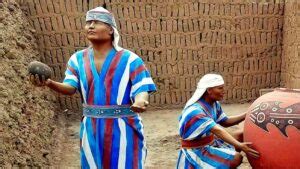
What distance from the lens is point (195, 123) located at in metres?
3.75

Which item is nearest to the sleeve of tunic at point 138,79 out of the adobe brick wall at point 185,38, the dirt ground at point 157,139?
the dirt ground at point 157,139

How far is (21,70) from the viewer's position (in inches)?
207

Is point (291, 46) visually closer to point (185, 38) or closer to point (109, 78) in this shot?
point (185, 38)

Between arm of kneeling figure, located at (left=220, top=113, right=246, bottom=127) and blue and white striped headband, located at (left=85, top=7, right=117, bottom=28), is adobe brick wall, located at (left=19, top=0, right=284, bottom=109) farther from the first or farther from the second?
blue and white striped headband, located at (left=85, top=7, right=117, bottom=28)

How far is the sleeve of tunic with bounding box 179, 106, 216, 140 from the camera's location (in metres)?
3.73

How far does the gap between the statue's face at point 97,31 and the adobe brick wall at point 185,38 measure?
375 centimetres

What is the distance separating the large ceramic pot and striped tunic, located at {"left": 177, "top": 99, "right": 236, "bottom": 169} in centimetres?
25

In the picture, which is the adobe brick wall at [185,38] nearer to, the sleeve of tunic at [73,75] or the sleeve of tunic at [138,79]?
the sleeve of tunic at [73,75]

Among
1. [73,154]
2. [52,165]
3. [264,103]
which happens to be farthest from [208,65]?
[264,103]

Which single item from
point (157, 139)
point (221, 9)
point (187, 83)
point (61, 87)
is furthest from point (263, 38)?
point (61, 87)

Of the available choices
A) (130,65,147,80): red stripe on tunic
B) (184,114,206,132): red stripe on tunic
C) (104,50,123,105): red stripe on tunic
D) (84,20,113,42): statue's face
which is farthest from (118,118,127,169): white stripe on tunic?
(184,114,206,132): red stripe on tunic

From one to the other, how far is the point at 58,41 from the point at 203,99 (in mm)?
3485

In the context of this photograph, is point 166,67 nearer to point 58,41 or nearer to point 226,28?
point 226,28

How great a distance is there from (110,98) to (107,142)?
283 mm
